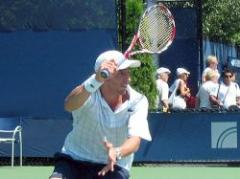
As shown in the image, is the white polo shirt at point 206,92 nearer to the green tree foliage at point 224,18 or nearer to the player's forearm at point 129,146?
the player's forearm at point 129,146

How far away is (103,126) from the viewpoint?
16.6ft

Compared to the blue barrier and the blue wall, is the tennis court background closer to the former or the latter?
the blue wall

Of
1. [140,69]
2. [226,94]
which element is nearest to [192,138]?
[226,94]

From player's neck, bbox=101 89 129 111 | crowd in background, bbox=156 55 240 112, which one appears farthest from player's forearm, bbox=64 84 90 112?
crowd in background, bbox=156 55 240 112

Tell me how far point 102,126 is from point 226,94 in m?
7.90

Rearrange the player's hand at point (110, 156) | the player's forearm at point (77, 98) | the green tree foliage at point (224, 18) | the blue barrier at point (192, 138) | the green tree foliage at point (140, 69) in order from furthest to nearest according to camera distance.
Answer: the green tree foliage at point (224, 18)
the green tree foliage at point (140, 69)
the blue barrier at point (192, 138)
the player's forearm at point (77, 98)
the player's hand at point (110, 156)

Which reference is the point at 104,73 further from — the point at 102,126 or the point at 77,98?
the point at 102,126

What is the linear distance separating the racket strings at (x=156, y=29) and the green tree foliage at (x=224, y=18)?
20867 millimetres

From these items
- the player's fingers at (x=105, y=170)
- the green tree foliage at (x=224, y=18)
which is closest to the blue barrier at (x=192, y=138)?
the player's fingers at (x=105, y=170)

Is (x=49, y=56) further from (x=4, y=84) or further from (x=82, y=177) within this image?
(x=82, y=177)

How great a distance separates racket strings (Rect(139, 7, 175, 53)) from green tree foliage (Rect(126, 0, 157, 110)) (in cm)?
301

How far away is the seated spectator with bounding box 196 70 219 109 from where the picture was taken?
1255 cm

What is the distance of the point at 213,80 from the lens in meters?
12.6

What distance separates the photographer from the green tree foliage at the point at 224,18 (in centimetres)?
3102
